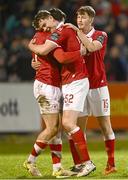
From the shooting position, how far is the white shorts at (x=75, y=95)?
10062 mm

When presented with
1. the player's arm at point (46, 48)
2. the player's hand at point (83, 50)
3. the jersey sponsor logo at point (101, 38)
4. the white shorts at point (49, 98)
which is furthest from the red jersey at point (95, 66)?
the player's arm at point (46, 48)

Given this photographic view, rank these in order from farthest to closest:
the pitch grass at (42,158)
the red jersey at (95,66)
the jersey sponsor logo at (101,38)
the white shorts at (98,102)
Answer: the white shorts at (98,102) → the red jersey at (95,66) → the pitch grass at (42,158) → the jersey sponsor logo at (101,38)

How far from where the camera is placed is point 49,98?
33.5 ft

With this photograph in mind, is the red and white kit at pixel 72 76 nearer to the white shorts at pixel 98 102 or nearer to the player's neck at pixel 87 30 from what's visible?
the player's neck at pixel 87 30

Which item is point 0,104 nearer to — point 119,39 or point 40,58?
point 119,39

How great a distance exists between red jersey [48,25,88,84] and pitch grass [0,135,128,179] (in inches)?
51.4

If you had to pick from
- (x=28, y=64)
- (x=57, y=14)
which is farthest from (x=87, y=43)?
(x=28, y=64)

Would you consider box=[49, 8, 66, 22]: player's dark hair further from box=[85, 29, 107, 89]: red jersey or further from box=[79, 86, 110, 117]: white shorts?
box=[79, 86, 110, 117]: white shorts

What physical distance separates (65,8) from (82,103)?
964 cm

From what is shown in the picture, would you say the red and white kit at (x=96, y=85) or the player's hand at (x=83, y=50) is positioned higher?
the player's hand at (x=83, y=50)

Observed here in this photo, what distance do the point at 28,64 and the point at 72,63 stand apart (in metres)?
8.35

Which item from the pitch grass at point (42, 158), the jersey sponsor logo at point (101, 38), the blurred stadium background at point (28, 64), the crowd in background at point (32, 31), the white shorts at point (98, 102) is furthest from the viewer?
the crowd in background at point (32, 31)

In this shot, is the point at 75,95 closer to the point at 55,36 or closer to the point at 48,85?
the point at 48,85

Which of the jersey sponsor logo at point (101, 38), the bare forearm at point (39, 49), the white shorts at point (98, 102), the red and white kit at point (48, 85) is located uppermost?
the jersey sponsor logo at point (101, 38)
